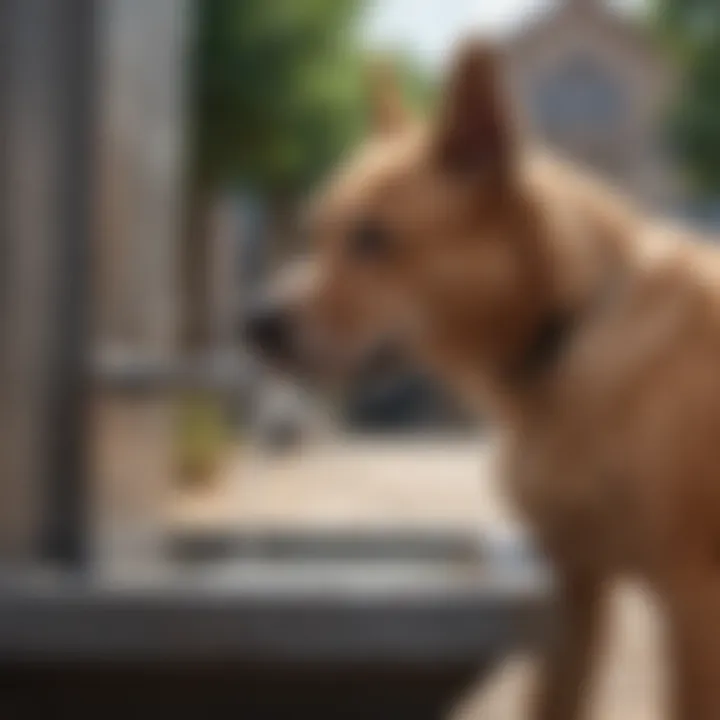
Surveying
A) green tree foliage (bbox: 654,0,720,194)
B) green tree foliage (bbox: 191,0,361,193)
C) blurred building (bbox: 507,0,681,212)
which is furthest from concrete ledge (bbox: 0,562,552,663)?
green tree foliage (bbox: 191,0,361,193)

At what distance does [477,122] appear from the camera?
115cm

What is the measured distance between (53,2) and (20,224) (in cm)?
23

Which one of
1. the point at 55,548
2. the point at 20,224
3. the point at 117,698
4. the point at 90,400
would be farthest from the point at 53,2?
the point at 117,698

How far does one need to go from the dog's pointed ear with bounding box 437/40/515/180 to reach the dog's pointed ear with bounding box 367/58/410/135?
153 mm

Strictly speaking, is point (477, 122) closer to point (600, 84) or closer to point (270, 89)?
point (600, 84)

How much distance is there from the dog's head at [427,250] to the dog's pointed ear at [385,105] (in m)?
0.06

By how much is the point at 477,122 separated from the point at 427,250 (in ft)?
0.34

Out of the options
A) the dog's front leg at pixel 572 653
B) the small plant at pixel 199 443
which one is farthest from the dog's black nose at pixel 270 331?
the small plant at pixel 199 443

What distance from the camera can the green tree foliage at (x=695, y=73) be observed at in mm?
3107

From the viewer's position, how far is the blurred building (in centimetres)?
287

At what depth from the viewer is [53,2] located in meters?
1.52

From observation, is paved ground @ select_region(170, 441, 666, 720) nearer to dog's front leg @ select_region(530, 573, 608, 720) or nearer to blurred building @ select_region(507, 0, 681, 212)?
dog's front leg @ select_region(530, 573, 608, 720)

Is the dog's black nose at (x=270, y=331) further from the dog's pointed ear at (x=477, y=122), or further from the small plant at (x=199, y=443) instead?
the small plant at (x=199, y=443)

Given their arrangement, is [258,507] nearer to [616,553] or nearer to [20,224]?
[20,224]
